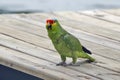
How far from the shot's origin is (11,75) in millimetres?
4266

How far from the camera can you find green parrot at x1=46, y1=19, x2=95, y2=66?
12.7 feet

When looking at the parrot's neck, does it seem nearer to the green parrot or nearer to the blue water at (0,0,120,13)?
the green parrot

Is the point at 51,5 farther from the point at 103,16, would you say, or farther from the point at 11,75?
the point at 11,75

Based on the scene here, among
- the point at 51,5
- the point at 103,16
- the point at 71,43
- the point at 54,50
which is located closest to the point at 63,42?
the point at 71,43

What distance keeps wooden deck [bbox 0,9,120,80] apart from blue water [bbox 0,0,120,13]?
0.88 metres

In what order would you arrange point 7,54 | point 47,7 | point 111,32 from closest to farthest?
point 7,54, point 111,32, point 47,7

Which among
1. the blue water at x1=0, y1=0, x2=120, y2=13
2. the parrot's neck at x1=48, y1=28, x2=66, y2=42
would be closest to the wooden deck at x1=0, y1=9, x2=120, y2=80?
the parrot's neck at x1=48, y1=28, x2=66, y2=42

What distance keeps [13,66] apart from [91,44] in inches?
30.1

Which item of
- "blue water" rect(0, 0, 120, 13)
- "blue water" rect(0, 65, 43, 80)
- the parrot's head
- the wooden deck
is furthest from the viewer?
"blue water" rect(0, 0, 120, 13)

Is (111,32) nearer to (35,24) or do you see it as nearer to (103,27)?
(103,27)

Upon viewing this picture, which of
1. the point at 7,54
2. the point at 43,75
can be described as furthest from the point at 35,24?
the point at 43,75

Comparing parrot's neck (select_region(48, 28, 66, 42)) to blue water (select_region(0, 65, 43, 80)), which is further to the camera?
blue water (select_region(0, 65, 43, 80))

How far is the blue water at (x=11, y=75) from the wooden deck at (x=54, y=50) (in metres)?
0.07

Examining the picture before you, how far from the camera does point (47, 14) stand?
5.43m
